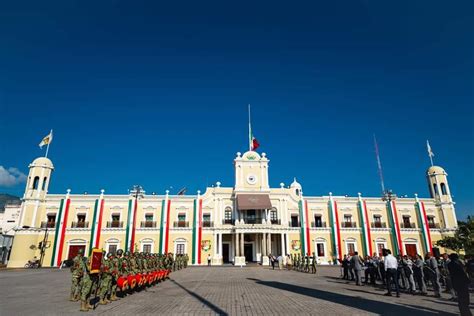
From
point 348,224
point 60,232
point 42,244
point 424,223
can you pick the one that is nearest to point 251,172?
point 348,224

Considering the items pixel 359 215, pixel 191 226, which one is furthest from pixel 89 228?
pixel 359 215

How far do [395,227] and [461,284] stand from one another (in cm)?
3136

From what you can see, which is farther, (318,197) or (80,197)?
(318,197)

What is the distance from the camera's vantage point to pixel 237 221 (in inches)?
1346

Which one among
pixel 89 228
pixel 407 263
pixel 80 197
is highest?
pixel 80 197

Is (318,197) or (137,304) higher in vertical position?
(318,197)

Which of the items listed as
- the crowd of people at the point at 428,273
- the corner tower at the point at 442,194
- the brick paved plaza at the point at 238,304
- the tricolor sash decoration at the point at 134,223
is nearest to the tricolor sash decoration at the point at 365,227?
the corner tower at the point at 442,194

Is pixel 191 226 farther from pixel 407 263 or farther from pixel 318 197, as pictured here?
pixel 407 263

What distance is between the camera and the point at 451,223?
118 feet

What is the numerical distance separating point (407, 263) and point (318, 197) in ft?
81.0

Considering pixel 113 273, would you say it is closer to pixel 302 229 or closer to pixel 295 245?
pixel 295 245

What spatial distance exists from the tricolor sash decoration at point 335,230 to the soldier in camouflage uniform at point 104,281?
30.4 meters

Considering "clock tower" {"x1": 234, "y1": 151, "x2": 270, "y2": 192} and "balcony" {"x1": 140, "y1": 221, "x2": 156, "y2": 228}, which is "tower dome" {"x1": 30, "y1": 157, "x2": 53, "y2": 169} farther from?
"clock tower" {"x1": 234, "y1": 151, "x2": 270, "y2": 192}

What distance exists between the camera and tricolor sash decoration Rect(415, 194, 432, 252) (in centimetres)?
3528
